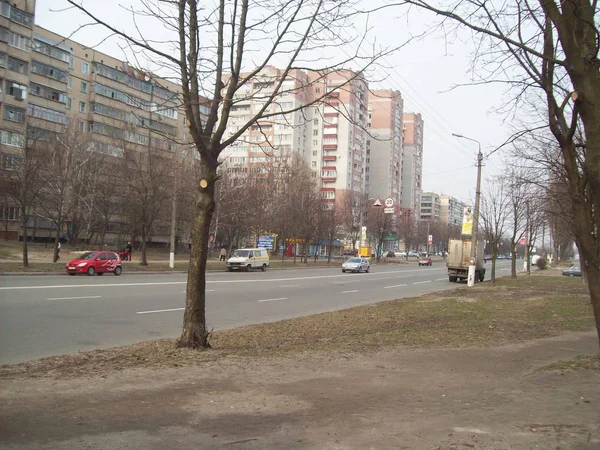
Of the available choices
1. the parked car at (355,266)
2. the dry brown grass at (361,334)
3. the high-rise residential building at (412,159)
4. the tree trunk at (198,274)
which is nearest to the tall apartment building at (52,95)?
the parked car at (355,266)

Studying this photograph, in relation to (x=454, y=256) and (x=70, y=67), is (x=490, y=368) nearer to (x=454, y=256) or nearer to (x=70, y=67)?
(x=454, y=256)

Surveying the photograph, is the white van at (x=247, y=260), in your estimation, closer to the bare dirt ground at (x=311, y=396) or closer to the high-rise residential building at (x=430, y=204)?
A: the bare dirt ground at (x=311, y=396)

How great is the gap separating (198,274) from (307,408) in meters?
3.21

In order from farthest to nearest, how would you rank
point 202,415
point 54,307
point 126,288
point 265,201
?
1. point 265,201
2. point 126,288
3. point 54,307
4. point 202,415

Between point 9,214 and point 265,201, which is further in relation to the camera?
point 265,201

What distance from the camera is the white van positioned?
38750mm

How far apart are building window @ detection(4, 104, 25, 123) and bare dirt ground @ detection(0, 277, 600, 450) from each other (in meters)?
54.2

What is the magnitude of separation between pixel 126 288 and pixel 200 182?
44.5 ft

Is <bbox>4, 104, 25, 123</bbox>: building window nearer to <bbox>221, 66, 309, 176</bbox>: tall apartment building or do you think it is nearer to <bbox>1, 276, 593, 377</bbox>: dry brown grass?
<bbox>221, 66, 309, 176</bbox>: tall apartment building

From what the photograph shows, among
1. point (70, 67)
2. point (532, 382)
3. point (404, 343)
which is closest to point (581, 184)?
point (532, 382)

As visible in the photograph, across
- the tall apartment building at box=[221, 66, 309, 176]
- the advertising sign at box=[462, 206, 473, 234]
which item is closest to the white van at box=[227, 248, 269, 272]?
the tall apartment building at box=[221, 66, 309, 176]

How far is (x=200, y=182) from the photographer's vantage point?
7.76 metres

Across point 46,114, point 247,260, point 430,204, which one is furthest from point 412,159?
point 247,260

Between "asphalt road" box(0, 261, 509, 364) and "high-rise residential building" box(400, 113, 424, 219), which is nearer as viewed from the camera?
"asphalt road" box(0, 261, 509, 364)
